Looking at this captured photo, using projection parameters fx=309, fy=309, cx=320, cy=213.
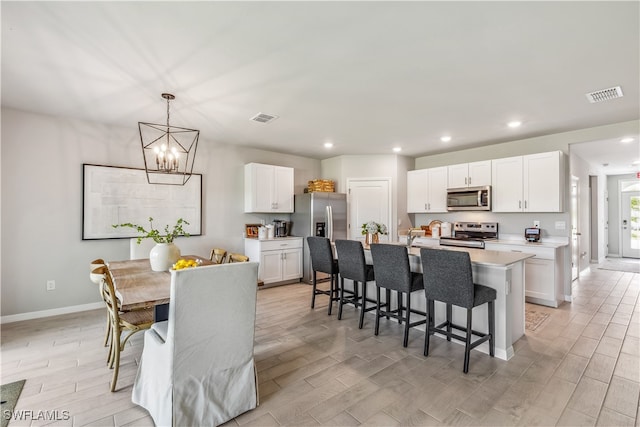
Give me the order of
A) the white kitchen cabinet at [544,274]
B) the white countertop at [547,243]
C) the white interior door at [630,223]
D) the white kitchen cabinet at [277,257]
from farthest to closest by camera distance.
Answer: the white interior door at [630,223]
the white kitchen cabinet at [277,257]
the white countertop at [547,243]
the white kitchen cabinet at [544,274]

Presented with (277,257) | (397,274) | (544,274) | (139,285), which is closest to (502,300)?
(397,274)

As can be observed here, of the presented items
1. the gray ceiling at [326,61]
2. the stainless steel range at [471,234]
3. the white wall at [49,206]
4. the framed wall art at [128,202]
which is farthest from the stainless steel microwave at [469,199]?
the white wall at [49,206]

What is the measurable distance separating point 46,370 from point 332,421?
2.44 m

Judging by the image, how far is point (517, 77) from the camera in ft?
9.05

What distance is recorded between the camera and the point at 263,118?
13.0ft

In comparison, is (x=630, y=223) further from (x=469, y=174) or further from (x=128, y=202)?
(x=128, y=202)

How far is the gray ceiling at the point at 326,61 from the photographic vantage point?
193 cm

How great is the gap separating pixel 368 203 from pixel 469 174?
1.87 m

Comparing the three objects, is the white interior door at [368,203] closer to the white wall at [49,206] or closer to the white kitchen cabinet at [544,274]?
the white kitchen cabinet at [544,274]

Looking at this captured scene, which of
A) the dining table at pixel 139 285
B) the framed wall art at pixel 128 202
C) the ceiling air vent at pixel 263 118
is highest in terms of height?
the ceiling air vent at pixel 263 118

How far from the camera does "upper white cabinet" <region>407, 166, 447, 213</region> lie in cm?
573

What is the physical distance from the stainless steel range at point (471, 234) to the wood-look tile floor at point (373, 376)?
4.82ft

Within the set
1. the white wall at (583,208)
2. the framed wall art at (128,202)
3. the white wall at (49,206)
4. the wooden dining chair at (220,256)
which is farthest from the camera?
the white wall at (583,208)

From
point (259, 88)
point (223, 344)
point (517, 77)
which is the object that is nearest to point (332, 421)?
point (223, 344)
